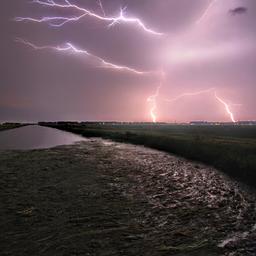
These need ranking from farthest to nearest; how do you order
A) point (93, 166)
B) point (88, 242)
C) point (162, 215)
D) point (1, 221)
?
point (93, 166)
point (162, 215)
point (1, 221)
point (88, 242)

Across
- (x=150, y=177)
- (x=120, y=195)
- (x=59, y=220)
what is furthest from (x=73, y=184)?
(x=59, y=220)

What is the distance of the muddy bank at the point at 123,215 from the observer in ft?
24.5

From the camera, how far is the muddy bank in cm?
747

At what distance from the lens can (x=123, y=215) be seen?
33.5ft

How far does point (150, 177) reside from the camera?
18.3 m

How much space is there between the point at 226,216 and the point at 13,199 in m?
7.94

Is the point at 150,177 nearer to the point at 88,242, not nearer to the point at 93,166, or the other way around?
the point at 93,166

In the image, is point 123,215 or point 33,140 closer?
point 123,215

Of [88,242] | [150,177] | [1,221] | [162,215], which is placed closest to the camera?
[88,242]

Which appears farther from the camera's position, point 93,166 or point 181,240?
point 93,166

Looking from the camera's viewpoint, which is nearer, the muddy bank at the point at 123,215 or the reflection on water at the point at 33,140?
the muddy bank at the point at 123,215

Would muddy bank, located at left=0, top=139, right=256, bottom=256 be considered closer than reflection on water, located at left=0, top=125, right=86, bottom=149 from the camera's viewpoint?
Yes

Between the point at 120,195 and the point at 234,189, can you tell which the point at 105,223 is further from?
the point at 234,189

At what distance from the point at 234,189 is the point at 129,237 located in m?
8.95
